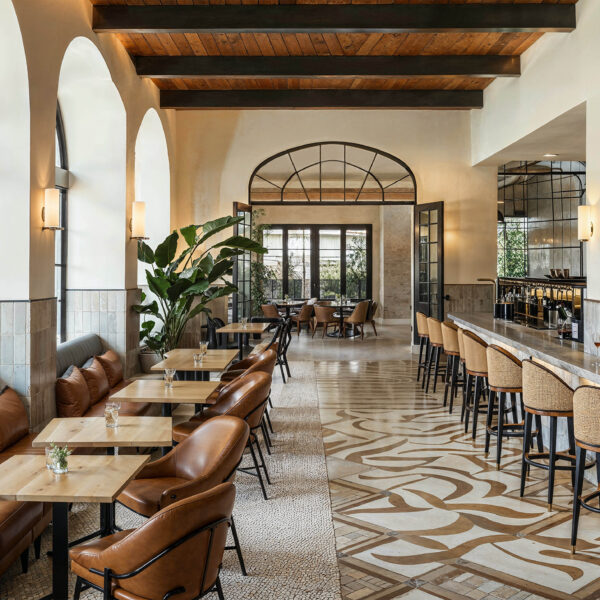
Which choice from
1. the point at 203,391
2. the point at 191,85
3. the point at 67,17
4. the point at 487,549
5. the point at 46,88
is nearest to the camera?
the point at 487,549

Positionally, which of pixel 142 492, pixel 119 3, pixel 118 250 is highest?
pixel 119 3

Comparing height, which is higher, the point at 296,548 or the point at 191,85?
the point at 191,85

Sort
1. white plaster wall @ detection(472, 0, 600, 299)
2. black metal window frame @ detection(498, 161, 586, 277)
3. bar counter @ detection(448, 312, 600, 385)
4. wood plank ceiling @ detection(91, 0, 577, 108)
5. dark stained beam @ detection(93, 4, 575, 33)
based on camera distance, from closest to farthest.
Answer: bar counter @ detection(448, 312, 600, 385) → white plaster wall @ detection(472, 0, 600, 299) → dark stained beam @ detection(93, 4, 575, 33) → wood plank ceiling @ detection(91, 0, 577, 108) → black metal window frame @ detection(498, 161, 586, 277)

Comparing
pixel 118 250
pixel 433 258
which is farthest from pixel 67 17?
pixel 433 258

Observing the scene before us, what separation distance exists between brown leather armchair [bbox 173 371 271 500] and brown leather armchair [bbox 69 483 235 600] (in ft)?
5.77

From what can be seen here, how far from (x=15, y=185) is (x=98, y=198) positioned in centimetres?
287

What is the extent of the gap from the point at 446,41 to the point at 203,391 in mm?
5677

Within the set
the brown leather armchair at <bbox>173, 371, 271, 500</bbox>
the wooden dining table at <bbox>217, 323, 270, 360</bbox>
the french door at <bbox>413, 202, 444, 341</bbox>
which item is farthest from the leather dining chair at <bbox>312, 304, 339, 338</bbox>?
the brown leather armchair at <bbox>173, 371, 271, 500</bbox>

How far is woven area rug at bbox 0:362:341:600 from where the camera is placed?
10.8 feet

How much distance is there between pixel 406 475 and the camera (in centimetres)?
512

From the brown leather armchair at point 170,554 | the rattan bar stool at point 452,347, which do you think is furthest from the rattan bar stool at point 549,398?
the brown leather armchair at point 170,554

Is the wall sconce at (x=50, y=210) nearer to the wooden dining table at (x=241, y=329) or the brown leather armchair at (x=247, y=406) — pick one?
the brown leather armchair at (x=247, y=406)

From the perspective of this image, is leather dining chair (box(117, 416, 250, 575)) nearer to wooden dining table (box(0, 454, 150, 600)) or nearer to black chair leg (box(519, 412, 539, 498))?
wooden dining table (box(0, 454, 150, 600))

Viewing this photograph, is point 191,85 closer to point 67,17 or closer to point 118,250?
point 118,250
